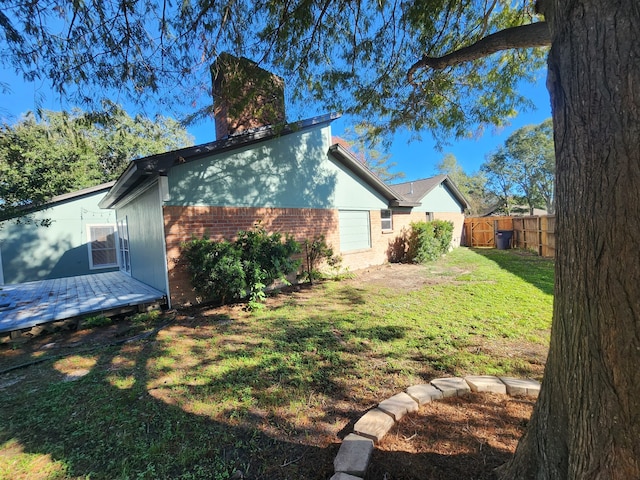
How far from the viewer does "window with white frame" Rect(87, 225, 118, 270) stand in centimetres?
1220

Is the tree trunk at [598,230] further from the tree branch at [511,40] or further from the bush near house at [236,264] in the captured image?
the bush near house at [236,264]

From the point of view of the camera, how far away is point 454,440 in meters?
2.13

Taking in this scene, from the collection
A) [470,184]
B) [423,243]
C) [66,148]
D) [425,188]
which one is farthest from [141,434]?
[470,184]

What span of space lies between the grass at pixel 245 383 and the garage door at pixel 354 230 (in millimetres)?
4632

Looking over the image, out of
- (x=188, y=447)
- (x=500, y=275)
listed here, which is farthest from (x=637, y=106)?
(x=500, y=275)

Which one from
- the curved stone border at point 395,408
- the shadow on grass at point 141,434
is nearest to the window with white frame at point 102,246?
the shadow on grass at point 141,434

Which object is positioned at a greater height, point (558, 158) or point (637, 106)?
point (637, 106)

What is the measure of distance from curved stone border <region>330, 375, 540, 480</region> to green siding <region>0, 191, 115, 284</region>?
13.8 m

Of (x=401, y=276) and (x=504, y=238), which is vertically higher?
(x=504, y=238)

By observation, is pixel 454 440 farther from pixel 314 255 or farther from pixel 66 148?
pixel 66 148

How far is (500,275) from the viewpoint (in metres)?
8.64

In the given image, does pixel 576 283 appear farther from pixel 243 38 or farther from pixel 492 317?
pixel 243 38

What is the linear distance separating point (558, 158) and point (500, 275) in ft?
27.8

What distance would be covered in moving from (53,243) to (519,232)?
72.7 ft
